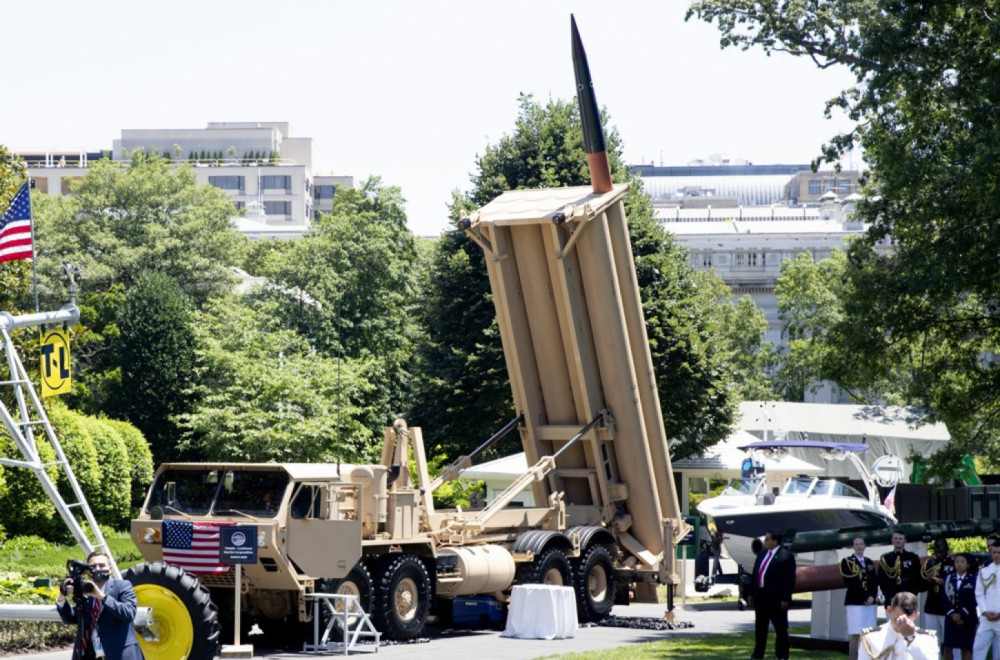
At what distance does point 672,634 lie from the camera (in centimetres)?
1859

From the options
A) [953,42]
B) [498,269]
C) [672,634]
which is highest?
[953,42]

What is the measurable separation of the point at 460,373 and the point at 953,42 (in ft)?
59.2

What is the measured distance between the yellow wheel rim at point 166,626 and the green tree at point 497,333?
21.1 m

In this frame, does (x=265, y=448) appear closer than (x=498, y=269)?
No

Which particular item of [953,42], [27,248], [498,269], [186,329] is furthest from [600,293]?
[186,329]

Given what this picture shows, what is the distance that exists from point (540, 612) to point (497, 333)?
17302mm

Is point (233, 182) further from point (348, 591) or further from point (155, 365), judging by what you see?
point (348, 591)

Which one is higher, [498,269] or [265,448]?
[498,269]

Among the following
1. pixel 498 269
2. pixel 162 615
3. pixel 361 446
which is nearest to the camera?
pixel 162 615

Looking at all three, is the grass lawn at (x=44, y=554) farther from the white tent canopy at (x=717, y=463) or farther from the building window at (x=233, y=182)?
the building window at (x=233, y=182)

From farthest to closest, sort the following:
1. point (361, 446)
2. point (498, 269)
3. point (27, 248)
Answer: point (361, 446)
point (498, 269)
point (27, 248)

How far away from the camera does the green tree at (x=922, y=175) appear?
19422mm

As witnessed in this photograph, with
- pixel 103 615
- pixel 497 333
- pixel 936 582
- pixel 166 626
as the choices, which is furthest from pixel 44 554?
pixel 103 615

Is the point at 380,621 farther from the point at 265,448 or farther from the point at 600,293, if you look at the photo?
the point at 265,448
